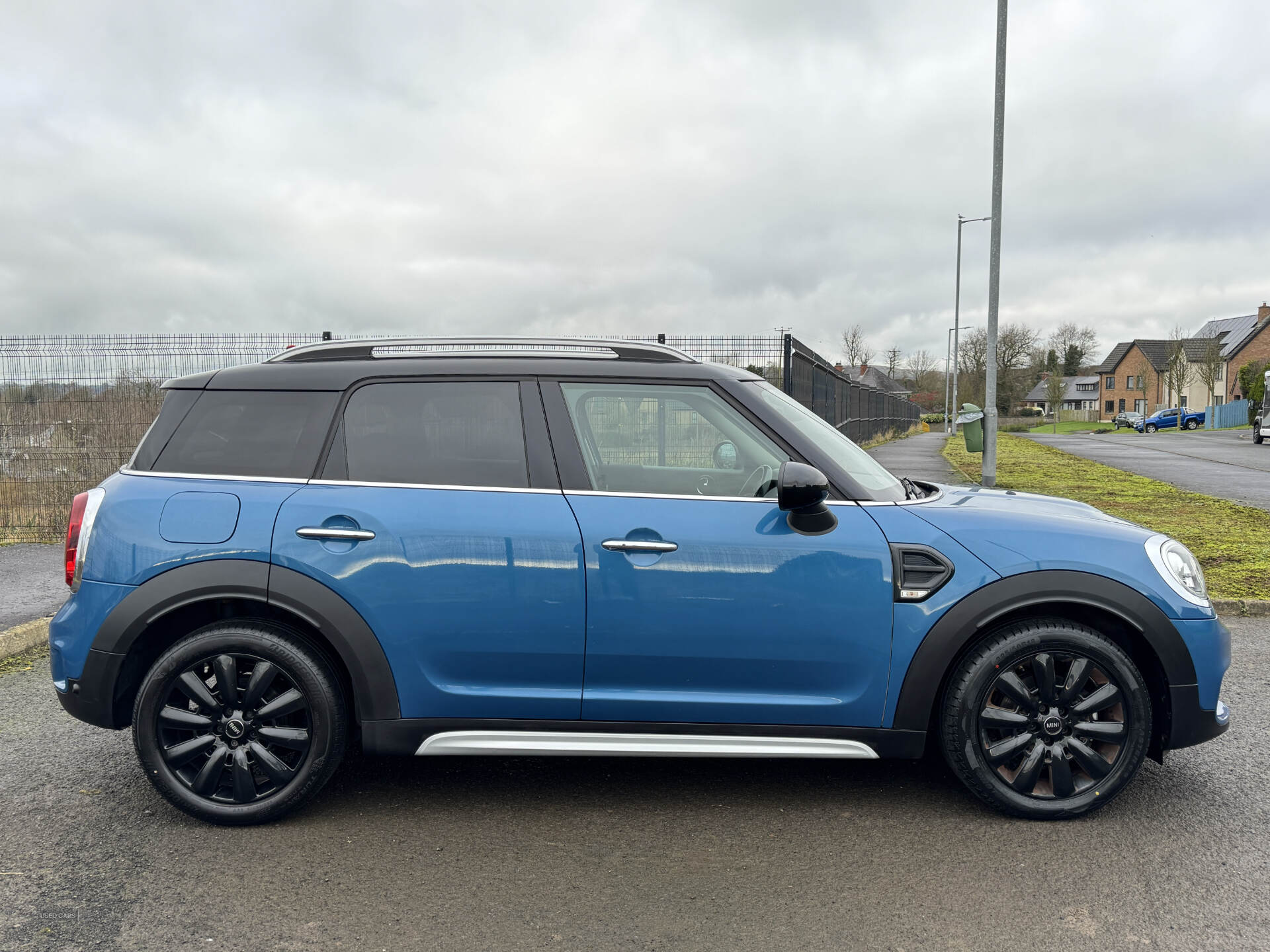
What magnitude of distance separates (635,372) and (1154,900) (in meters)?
2.41

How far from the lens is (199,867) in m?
3.15

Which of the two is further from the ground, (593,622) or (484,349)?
(484,349)

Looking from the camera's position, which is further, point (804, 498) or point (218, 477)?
point (218, 477)

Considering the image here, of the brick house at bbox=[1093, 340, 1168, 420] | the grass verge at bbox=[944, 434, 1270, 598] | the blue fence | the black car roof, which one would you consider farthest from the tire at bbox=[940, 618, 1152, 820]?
the brick house at bbox=[1093, 340, 1168, 420]

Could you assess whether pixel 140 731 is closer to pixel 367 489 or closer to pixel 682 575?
pixel 367 489

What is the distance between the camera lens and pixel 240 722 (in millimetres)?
3402

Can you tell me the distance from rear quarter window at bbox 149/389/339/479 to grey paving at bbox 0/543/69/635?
350 centimetres

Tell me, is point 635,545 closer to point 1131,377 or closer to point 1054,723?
point 1054,723

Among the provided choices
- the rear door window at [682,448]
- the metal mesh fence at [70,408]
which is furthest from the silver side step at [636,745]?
the metal mesh fence at [70,408]

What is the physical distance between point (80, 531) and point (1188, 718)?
4.06 meters

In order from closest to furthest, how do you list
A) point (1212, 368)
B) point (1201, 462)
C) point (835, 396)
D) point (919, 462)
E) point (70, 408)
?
point (70, 408) < point (835, 396) < point (919, 462) < point (1201, 462) < point (1212, 368)

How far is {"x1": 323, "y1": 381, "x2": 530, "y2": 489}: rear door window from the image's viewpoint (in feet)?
11.4

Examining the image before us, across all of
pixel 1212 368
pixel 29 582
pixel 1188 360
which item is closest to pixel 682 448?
pixel 29 582

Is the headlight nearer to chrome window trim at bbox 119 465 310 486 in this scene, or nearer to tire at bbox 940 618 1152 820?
tire at bbox 940 618 1152 820
